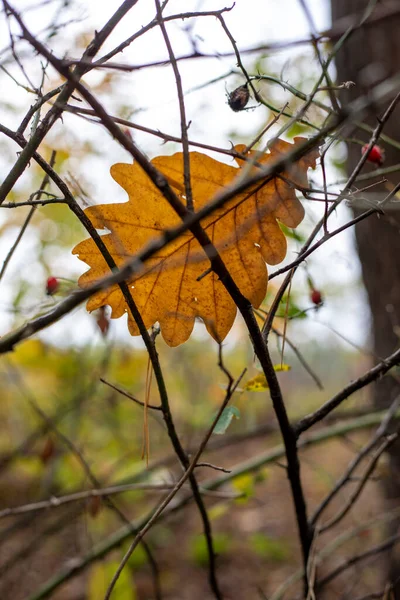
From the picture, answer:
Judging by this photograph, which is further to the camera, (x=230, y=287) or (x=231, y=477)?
(x=231, y=477)

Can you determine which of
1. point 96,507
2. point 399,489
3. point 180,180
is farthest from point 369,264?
point 180,180

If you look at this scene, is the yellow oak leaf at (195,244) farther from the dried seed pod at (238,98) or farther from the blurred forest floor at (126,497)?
the blurred forest floor at (126,497)

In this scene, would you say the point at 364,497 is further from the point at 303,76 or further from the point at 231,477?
the point at 303,76

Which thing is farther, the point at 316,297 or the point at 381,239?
the point at 381,239

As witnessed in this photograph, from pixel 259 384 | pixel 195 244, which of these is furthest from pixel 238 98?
pixel 259 384

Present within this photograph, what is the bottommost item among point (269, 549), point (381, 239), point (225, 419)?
point (269, 549)

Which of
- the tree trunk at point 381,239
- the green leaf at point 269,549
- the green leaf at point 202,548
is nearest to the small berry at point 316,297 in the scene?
the tree trunk at point 381,239

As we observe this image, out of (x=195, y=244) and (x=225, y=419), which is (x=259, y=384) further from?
(x=195, y=244)
